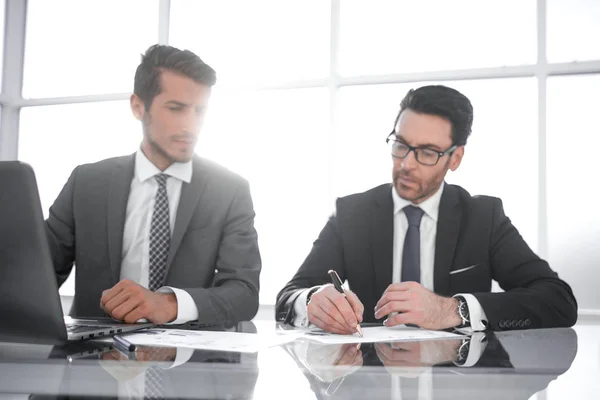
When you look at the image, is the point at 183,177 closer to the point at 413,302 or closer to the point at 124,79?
the point at 413,302

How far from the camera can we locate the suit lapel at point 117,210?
2041 millimetres

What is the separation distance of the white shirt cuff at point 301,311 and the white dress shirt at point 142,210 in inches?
24.0

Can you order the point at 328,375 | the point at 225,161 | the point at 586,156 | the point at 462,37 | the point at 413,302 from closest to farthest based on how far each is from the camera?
the point at 328,375
the point at 413,302
the point at 586,156
the point at 462,37
the point at 225,161

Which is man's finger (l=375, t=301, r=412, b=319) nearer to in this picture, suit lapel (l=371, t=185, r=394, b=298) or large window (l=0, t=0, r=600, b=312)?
suit lapel (l=371, t=185, r=394, b=298)

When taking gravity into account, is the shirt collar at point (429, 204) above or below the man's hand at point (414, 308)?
above

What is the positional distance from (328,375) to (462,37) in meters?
4.10

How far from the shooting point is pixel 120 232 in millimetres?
2055

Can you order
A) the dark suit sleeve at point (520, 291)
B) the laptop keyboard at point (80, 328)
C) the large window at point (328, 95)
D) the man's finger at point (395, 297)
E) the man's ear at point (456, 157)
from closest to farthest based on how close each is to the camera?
the laptop keyboard at point (80, 328)
the man's finger at point (395, 297)
the dark suit sleeve at point (520, 291)
the man's ear at point (456, 157)
the large window at point (328, 95)

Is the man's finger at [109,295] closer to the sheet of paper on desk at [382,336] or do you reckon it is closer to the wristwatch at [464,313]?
the sheet of paper on desk at [382,336]

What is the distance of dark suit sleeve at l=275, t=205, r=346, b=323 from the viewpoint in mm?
2146

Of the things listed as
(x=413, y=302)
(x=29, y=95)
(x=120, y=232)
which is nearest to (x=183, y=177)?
(x=120, y=232)

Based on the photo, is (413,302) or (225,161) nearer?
(413,302)

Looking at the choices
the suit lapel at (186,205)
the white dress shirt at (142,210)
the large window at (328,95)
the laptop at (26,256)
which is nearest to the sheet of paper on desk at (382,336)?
the laptop at (26,256)

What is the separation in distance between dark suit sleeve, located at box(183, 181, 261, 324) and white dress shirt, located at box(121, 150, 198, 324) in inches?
8.5
